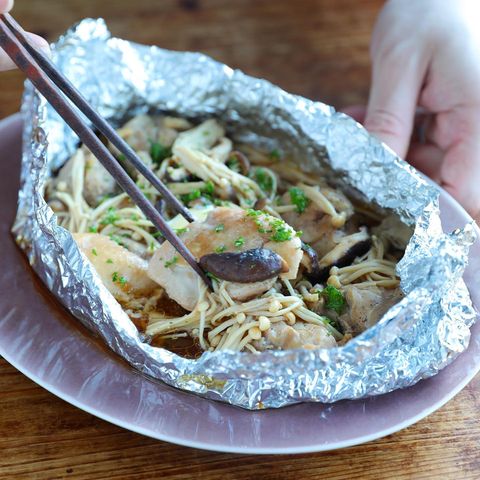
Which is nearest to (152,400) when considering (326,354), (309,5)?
(326,354)

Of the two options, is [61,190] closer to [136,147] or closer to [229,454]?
[136,147]

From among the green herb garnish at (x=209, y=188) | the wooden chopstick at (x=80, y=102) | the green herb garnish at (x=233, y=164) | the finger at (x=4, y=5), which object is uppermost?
the finger at (x=4, y=5)

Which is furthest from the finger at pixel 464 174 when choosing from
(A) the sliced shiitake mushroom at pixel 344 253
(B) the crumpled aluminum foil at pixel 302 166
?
(A) the sliced shiitake mushroom at pixel 344 253

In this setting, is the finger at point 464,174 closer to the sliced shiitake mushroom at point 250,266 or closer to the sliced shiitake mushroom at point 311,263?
the sliced shiitake mushroom at point 311,263

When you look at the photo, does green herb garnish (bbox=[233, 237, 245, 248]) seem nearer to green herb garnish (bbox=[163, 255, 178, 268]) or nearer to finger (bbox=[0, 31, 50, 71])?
green herb garnish (bbox=[163, 255, 178, 268])

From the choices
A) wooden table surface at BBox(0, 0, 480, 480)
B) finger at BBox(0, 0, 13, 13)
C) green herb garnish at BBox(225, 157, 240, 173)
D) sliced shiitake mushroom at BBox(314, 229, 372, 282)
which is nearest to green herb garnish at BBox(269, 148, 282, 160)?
green herb garnish at BBox(225, 157, 240, 173)

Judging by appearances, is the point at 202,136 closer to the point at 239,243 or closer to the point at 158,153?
the point at 158,153

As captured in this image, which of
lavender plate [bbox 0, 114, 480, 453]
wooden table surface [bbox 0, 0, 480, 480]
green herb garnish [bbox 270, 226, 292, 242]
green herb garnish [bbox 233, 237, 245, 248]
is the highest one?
green herb garnish [bbox 270, 226, 292, 242]
